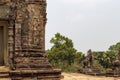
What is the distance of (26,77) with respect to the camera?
36.4 feet

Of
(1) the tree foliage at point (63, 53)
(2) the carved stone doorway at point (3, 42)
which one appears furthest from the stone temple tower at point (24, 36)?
(1) the tree foliage at point (63, 53)

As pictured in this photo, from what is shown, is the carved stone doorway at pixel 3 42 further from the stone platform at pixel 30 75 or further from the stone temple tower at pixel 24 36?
the stone platform at pixel 30 75

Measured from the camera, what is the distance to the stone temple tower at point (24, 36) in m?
11.7

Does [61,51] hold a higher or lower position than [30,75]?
higher

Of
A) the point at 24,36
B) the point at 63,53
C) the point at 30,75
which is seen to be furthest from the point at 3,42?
the point at 63,53

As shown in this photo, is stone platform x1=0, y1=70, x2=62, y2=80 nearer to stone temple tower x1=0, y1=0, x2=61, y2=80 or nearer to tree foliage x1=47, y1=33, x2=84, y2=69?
stone temple tower x1=0, y1=0, x2=61, y2=80

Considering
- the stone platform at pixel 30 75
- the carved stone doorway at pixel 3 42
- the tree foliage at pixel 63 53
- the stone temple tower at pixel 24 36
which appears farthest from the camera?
the tree foliage at pixel 63 53

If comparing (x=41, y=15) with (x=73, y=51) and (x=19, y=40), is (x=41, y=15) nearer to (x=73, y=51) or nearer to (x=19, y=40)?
(x=19, y=40)

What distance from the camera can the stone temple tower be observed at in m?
11.7

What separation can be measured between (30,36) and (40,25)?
565mm

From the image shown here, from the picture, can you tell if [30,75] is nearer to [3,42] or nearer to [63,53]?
[3,42]

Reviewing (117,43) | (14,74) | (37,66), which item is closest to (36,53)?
(37,66)

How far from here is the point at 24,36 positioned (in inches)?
473

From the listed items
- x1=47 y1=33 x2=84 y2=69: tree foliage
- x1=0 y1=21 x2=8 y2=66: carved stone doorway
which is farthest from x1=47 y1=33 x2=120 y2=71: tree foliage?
x1=0 y1=21 x2=8 y2=66: carved stone doorway
